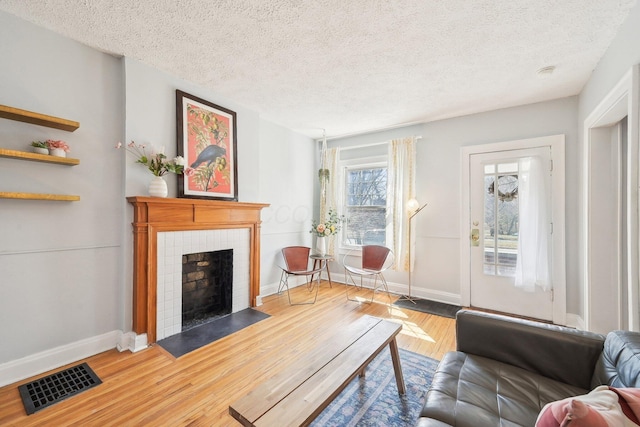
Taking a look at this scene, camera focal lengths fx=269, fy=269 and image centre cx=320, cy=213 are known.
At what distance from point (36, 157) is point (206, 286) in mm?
1984

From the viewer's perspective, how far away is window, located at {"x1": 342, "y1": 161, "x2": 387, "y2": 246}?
455 centimetres

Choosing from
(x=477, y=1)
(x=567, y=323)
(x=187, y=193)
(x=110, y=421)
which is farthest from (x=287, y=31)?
(x=567, y=323)

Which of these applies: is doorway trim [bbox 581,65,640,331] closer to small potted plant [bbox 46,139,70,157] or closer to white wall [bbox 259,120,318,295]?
white wall [bbox 259,120,318,295]

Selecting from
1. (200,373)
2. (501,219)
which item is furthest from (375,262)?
(200,373)

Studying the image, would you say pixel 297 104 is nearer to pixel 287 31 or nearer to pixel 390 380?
pixel 287 31

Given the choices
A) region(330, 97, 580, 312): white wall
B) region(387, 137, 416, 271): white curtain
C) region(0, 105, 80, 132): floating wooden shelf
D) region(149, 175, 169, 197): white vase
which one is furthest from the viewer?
region(387, 137, 416, 271): white curtain

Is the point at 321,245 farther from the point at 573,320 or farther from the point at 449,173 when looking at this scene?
the point at 573,320

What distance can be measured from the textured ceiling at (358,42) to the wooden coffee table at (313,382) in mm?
2271

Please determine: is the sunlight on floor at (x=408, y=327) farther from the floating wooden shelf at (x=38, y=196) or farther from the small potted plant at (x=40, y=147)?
the small potted plant at (x=40, y=147)

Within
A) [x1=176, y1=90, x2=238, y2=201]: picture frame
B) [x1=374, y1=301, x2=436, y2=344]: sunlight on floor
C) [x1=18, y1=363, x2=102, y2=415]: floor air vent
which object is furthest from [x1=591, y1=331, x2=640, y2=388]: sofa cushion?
[x1=176, y1=90, x2=238, y2=201]: picture frame

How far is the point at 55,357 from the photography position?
219 cm

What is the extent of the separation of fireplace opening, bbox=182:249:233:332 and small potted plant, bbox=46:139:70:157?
1391mm

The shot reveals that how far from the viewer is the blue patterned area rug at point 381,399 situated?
5.50ft

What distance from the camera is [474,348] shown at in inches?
67.6
